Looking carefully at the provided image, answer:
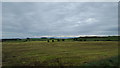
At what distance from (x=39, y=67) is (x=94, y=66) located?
7.32 meters

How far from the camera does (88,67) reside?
45.5 ft

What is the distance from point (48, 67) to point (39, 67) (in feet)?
3.80

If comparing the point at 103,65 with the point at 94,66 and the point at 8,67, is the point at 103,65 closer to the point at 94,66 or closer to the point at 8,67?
the point at 94,66

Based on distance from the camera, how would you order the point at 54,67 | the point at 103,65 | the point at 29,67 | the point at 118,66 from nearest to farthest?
1. the point at 118,66
2. the point at 103,65
3. the point at 54,67
4. the point at 29,67

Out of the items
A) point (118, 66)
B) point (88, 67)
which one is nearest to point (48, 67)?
point (88, 67)

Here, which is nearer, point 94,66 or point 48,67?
point 94,66

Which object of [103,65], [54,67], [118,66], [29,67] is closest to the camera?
[118,66]

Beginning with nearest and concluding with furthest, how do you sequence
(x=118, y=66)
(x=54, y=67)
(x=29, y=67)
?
1. (x=118, y=66)
2. (x=54, y=67)
3. (x=29, y=67)

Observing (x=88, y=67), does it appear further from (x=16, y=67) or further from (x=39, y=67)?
(x=16, y=67)

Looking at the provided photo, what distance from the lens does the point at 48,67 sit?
17734 mm

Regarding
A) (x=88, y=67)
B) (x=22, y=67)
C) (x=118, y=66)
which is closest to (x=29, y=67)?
(x=22, y=67)

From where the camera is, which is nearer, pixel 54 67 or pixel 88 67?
pixel 88 67

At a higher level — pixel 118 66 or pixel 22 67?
pixel 118 66

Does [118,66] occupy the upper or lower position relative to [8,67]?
upper
